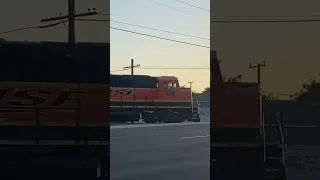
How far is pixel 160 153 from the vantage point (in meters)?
2.51

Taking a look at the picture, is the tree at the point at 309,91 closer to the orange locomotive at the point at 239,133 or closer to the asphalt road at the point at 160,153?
the orange locomotive at the point at 239,133

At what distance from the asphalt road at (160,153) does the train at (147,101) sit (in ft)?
0.27

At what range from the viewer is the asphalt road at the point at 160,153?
7.92ft

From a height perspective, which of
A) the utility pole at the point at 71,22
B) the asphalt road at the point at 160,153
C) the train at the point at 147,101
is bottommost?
the asphalt road at the point at 160,153

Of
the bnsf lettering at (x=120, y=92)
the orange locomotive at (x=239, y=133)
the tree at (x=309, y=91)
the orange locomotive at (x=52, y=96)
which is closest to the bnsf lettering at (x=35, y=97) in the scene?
the orange locomotive at (x=52, y=96)

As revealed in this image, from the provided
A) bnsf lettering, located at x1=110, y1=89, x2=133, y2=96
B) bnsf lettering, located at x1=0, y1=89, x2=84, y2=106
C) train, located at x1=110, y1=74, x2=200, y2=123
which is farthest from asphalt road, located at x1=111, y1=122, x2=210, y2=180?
bnsf lettering, located at x1=0, y1=89, x2=84, y2=106

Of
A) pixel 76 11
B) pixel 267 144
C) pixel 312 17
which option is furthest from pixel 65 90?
pixel 312 17

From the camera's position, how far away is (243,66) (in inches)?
88.9

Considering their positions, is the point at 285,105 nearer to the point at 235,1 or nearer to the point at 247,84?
the point at 247,84

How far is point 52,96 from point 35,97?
91 millimetres

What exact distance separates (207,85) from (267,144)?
467 millimetres

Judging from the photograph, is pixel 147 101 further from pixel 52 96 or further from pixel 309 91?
pixel 309 91

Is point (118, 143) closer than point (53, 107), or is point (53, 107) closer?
point (53, 107)

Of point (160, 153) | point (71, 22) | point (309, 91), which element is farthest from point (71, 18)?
point (309, 91)
